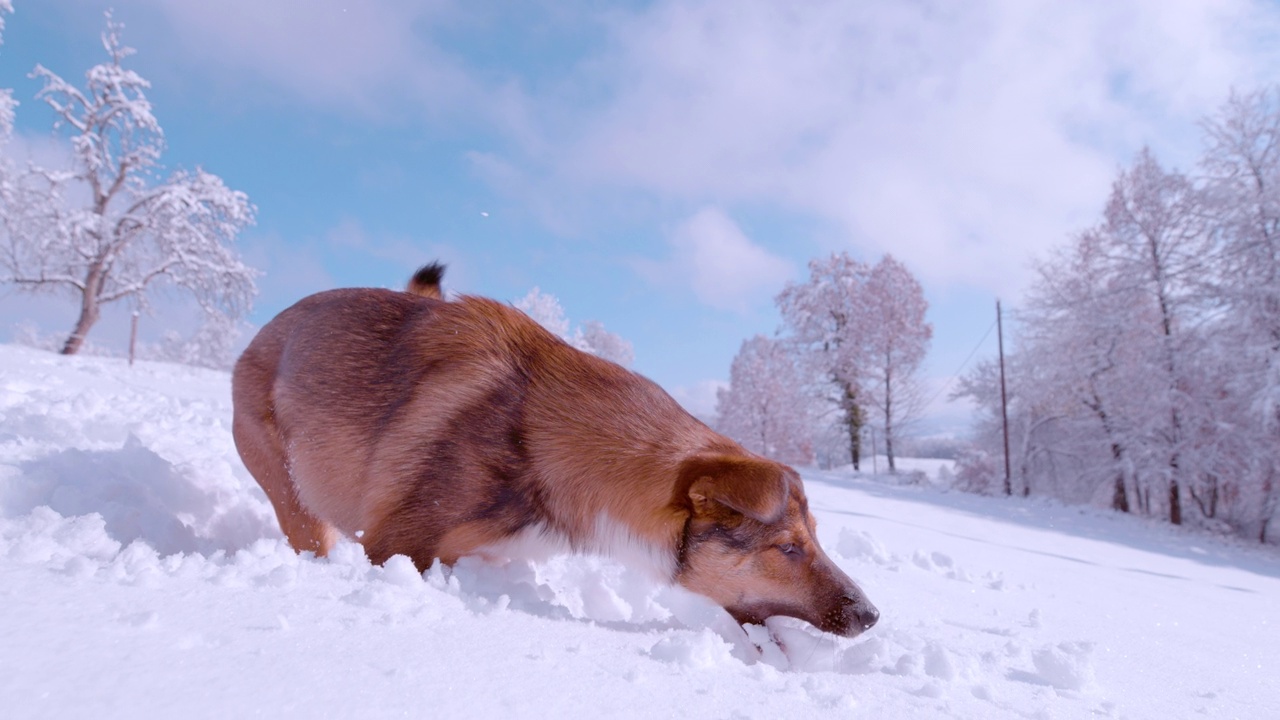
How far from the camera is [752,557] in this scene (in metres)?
2.71

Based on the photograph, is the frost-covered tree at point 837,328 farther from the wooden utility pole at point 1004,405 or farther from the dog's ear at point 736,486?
the dog's ear at point 736,486

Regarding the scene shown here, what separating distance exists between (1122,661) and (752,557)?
1.89 meters

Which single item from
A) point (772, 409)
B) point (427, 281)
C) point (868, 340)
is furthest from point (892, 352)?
point (427, 281)

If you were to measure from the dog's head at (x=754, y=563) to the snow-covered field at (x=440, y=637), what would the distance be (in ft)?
0.35

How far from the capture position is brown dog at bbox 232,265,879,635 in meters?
2.62

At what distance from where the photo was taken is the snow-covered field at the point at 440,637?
1.38 metres

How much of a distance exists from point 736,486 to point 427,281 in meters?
2.63

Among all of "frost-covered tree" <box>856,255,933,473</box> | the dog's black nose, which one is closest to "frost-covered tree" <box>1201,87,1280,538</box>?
"frost-covered tree" <box>856,255,933,473</box>

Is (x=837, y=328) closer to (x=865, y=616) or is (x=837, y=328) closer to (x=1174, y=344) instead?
(x=1174, y=344)

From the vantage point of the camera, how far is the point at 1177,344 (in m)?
19.6

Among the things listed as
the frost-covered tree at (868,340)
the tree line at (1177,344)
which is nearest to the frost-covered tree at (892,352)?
the frost-covered tree at (868,340)

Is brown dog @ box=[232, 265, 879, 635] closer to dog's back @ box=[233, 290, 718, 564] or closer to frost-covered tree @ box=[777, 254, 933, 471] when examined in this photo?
dog's back @ box=[233, 290, 718, 564]

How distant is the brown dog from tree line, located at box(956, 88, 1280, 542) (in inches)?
774

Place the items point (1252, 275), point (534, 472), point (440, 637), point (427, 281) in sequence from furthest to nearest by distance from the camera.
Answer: point (1252, 275) < point (427, 281) < point (534, 472) < point (440, 637)
